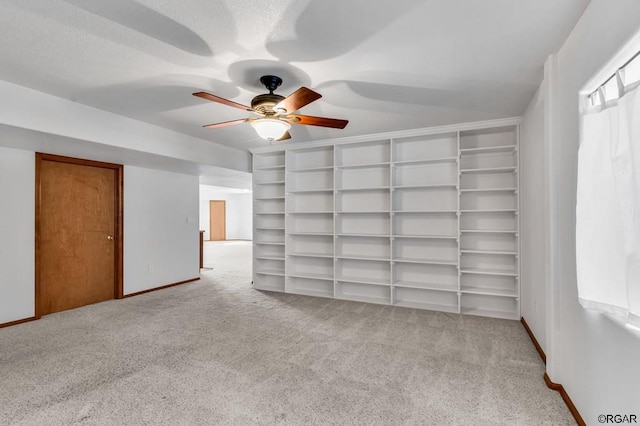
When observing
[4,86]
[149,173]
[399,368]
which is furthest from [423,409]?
[149,173]

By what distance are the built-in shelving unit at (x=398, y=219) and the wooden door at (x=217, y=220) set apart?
9.36 meters

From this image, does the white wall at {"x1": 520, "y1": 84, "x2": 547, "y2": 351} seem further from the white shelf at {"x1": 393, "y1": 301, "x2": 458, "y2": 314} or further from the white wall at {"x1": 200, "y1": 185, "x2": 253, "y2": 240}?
the white wall at {"x1": 200, "y1": 185, "x2": 253, "y2": 240}

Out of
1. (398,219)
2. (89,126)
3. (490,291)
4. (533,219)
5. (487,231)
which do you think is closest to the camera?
(533,219)

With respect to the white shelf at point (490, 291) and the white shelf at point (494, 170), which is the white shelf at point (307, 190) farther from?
the white shelf at point (490, 291)

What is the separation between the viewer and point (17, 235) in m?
3.70

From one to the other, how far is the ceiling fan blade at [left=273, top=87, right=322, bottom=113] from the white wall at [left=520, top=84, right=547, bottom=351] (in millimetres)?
1841

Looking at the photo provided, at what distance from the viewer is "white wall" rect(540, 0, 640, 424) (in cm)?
140

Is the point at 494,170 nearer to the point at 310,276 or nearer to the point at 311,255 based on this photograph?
the point at 311,255

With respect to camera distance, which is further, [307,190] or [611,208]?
[307,190]

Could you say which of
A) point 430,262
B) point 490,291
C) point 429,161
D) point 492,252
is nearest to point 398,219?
point 430,262

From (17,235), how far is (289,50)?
3.89m

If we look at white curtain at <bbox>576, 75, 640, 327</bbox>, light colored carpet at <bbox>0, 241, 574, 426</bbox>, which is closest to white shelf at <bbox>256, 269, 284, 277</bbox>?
light colored carpet at <bbox>0, 241, 574, 426</bbox>

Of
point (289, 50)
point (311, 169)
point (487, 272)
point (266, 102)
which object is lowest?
point (487, 272)

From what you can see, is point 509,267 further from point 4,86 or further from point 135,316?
point 4,86
